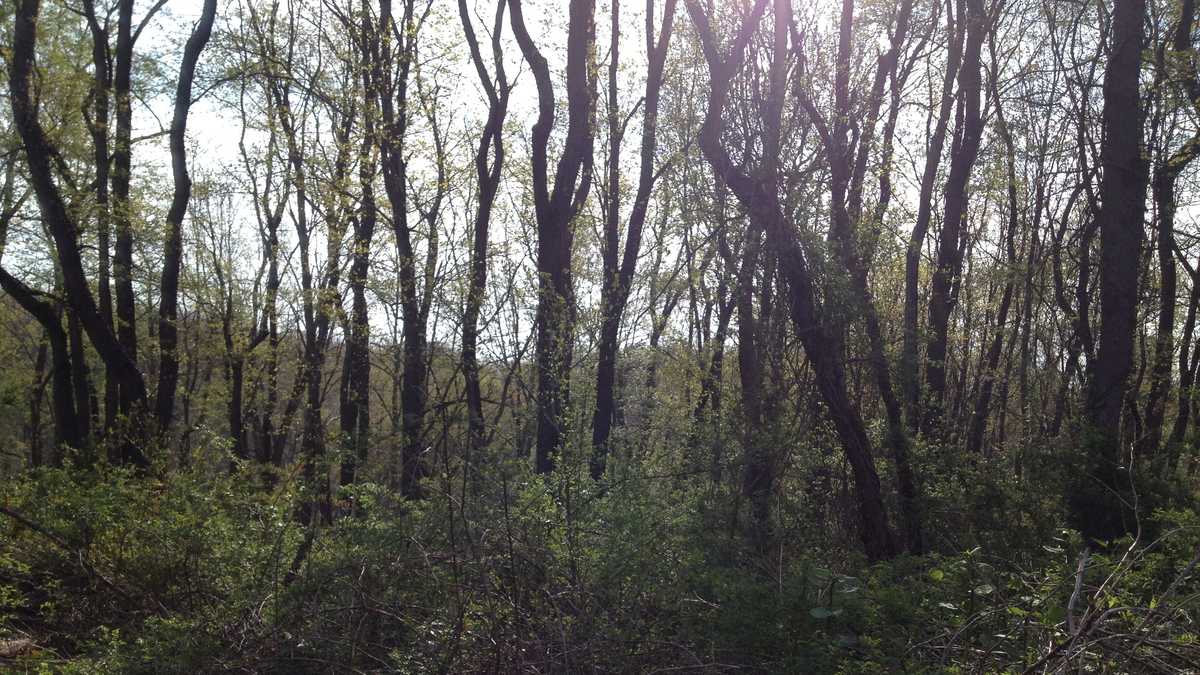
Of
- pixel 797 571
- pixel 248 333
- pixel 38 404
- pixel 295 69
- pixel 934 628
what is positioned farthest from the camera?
pixel 38 404

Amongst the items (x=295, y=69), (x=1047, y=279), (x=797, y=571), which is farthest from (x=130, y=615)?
(x=1047, y=279)

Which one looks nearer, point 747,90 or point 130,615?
point 130,615

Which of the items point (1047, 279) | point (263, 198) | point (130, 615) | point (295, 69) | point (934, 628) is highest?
point (295, 69)

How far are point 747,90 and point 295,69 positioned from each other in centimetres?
1217

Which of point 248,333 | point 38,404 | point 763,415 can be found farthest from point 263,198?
point 763,415

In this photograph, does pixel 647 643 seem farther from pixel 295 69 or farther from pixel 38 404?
pixel 38 404

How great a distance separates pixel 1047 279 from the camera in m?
19.8

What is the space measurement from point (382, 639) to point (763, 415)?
4.63 m

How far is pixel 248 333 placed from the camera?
72.9ft

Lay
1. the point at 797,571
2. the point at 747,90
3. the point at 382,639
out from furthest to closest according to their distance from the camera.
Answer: the point at 747,90, the point at 797,571, the point at 382,639

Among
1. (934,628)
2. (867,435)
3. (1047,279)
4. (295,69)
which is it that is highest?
(295,69)

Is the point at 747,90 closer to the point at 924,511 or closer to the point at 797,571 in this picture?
the point at 924,511

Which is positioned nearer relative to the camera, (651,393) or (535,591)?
(535,591)

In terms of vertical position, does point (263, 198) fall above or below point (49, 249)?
above
